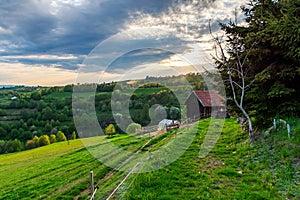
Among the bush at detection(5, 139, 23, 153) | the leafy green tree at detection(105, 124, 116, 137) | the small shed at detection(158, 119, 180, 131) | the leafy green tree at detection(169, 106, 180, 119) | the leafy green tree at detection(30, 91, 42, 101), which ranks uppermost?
the leafy green tree at detection(30, 91, 42, 101)

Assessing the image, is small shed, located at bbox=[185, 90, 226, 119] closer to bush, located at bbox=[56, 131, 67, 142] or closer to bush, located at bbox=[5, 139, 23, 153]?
bush, located at bbox=[56, 131, 67, 142]

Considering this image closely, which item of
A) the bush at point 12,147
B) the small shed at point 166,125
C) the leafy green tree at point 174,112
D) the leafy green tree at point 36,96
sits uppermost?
the leafy green tree at point 36,96

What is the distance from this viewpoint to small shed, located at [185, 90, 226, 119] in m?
34.7

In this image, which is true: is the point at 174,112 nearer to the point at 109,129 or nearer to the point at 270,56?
the point at 109,129

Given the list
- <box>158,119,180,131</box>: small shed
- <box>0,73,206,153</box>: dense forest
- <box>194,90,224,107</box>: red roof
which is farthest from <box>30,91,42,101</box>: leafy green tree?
<box>158,119,180,131</box>: small shed

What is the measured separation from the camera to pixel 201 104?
35.3 metres

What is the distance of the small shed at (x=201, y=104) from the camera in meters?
34.7

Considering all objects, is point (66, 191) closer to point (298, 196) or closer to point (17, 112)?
point (298, 196)

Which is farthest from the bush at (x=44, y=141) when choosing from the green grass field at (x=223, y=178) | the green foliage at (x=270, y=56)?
the green foliage at (x=270, y=56)

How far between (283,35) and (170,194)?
807 cm

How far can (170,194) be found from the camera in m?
7.00

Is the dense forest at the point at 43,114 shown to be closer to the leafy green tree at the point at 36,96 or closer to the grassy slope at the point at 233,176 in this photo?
the leafy green tree at the point at 36,96

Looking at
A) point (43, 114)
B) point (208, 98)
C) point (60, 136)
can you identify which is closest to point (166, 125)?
point (208, 98)

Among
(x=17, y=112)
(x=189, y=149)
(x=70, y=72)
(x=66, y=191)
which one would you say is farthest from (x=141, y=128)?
(x=17, y=112)
